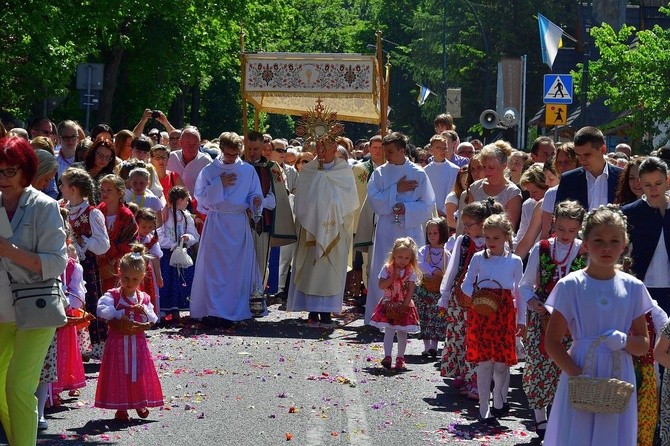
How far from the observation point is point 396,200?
16.6m

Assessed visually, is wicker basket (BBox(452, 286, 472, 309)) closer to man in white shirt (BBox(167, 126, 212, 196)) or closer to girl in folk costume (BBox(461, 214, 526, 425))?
girl in folk costume (BBox(461, 214, 526, 425))

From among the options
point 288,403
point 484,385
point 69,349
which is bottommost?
point 288,403

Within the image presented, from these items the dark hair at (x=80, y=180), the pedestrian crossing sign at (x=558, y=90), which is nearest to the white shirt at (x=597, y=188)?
the dark hair at (x=80, y=180)

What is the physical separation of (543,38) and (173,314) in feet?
57.1

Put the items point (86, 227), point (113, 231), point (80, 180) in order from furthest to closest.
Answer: point (113, 231) → point (86, 227) → point (80, 180)

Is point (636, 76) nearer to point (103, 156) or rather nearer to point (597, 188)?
point (103, 156)

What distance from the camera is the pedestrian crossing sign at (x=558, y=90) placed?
2656 cm

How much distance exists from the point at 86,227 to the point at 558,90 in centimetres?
1622

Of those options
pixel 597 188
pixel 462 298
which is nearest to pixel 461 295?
pixel 462 298

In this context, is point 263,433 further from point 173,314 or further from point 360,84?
point 360,84

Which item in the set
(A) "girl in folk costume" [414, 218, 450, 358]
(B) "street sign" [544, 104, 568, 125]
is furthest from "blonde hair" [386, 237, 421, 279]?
(B) "street sign" [544, 104, 568, 125]

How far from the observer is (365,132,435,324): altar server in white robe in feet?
54.0

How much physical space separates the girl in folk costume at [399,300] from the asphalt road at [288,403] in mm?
254

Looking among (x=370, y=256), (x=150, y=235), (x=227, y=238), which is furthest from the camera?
(x=370, y=256)
